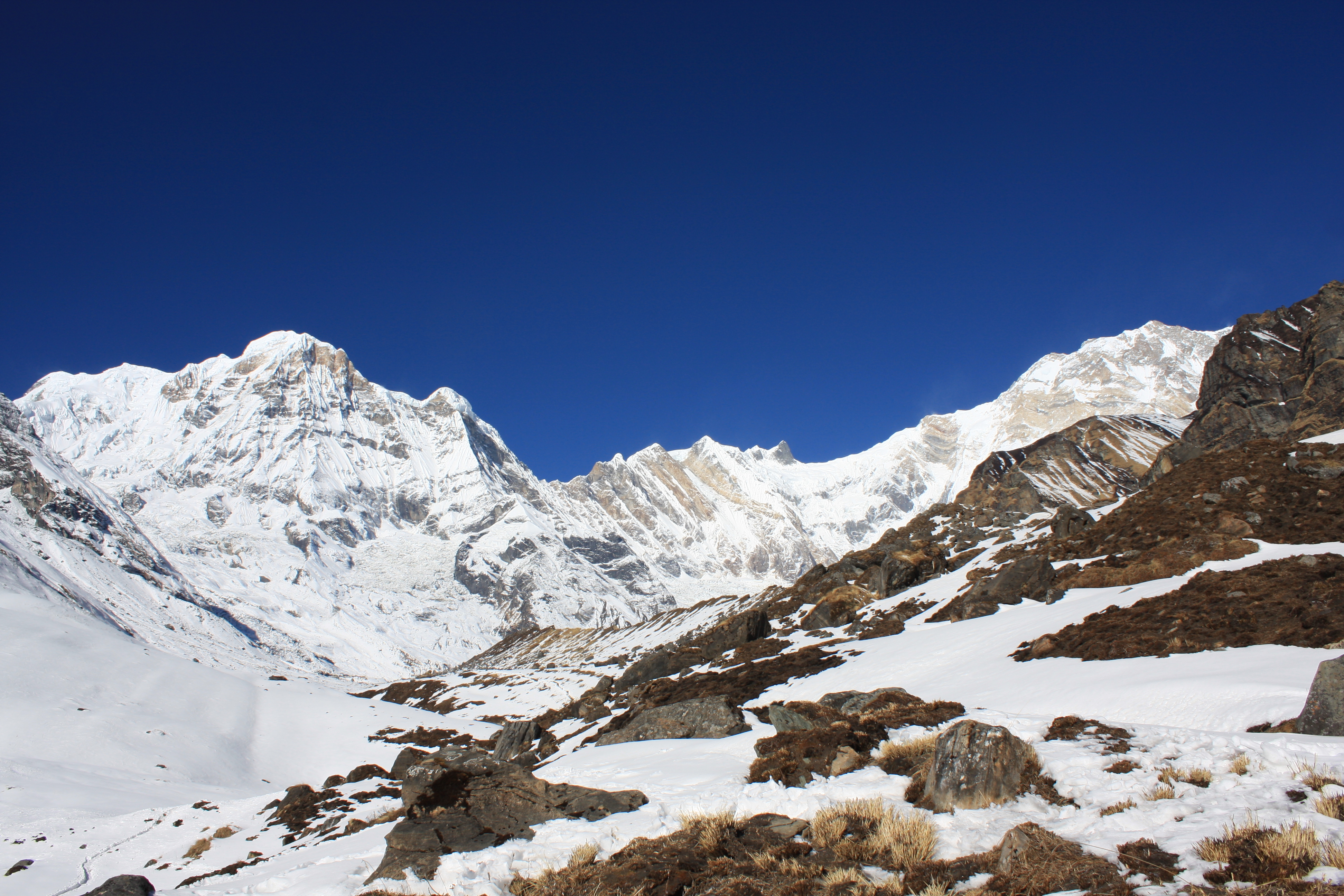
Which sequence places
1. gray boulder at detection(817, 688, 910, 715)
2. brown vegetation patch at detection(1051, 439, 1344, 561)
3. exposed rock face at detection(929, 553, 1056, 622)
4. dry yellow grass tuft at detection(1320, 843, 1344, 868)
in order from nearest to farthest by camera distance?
1. dry yellow grass tuft at detection(1320, 843, 1344, 868)
2. gray boulder at detection(817, 688, 910, 715)
3. brown vegetation patch at detection(1051, 439, 1344, 561)
4. exposed rock face at detection(929, 553, 1056, 622)

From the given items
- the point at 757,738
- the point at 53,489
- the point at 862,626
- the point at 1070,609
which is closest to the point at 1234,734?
the point at 757,738

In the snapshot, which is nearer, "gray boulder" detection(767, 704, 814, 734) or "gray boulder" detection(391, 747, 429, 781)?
"gray boulder" detection(767, 704, 814, 734)

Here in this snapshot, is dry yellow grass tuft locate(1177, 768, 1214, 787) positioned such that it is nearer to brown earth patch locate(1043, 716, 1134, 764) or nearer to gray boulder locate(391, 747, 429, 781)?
brown earth patch locate(1043, 716, 1134, 764)

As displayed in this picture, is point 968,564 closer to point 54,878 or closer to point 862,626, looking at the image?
point 862,626

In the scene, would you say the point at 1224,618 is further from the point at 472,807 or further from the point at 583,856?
the point at 472,807

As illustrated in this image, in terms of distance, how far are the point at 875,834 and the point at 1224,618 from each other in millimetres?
15769

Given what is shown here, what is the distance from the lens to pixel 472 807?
10.8m

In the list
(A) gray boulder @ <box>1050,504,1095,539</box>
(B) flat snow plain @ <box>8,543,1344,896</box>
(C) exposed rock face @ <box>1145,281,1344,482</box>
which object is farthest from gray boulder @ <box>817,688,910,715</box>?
(C) exposed rock face @ <box>1145,281,1344,482</box>

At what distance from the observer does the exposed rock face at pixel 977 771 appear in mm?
8742

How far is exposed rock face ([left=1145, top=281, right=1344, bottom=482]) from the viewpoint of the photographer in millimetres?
37531

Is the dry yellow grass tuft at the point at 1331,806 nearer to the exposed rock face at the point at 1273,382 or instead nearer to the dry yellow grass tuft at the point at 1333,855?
the dry yellow grass tuft at the point at 1333,855

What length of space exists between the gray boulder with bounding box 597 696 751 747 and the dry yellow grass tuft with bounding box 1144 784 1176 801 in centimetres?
1086

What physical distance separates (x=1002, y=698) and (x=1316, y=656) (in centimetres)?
644

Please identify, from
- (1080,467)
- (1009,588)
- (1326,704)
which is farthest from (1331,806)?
(1080,467)
